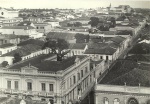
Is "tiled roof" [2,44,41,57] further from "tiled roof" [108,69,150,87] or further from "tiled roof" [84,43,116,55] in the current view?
"tiled roof" [108,69,150,87]

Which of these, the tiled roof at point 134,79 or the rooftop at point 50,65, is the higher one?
the tiled roof at point 134,79

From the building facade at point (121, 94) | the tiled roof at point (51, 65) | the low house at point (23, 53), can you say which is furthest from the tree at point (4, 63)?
the building facade at point (121, 94)

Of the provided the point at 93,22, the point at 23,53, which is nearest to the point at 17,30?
the point at 23,53

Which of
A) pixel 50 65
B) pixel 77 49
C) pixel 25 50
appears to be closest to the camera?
pixel 50 65

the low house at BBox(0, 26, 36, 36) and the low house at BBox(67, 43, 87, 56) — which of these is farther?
the low house at BBox(0, 26, 36, 36)

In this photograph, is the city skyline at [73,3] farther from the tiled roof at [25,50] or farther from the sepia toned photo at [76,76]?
the tiled roof at [25,50]

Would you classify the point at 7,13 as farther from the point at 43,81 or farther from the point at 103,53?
the point at 43,81

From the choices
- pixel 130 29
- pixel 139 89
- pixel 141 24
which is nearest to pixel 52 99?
pixel 139 89

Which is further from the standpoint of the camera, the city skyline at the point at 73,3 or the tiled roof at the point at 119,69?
the tiled roof at the point at 119,69

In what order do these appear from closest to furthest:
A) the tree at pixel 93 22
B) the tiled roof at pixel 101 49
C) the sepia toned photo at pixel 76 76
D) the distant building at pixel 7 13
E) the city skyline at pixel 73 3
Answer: the sepia toned photo at pixel 76 76
the city skyline at pixel 73 3
the tiled roof at pixel 101 49
the distant building at pixel 7 13
the tree at pixel 93 22

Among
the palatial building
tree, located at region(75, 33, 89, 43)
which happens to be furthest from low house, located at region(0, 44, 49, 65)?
tree, located at region(75, 33, 89, 43)

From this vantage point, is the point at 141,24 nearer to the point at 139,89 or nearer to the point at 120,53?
the point at 120,53
